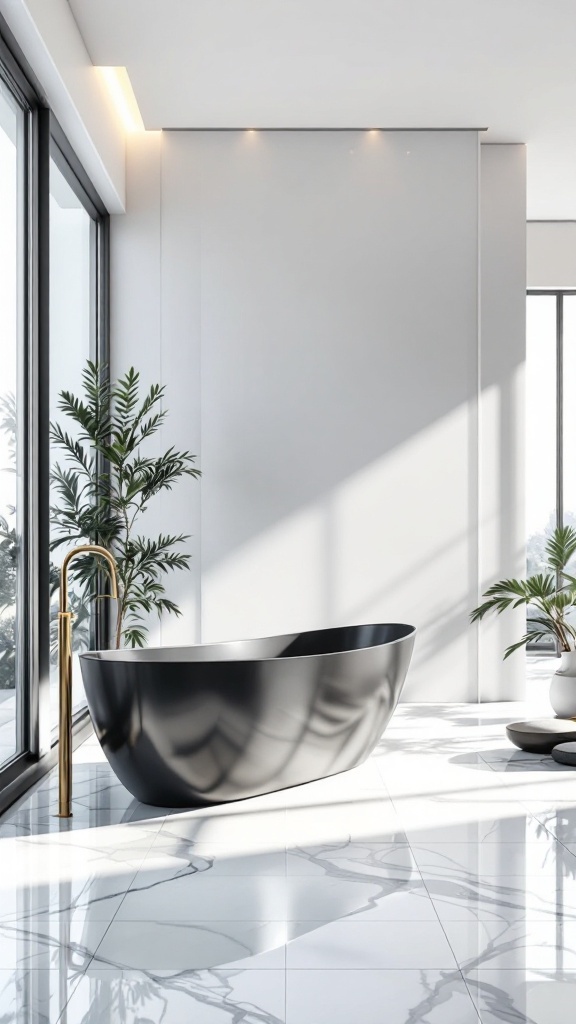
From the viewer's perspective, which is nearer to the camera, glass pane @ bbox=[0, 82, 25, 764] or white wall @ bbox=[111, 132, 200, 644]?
glass pane @ bbox=[0, 82, 25, 764]

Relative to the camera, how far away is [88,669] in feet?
10.6

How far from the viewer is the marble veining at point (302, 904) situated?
1.98 metres

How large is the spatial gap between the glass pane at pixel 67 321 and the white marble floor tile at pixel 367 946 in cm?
221

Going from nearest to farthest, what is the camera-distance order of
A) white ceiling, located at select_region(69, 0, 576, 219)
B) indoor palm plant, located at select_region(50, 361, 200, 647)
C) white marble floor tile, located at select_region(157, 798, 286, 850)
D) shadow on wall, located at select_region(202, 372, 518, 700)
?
white marble floor tile, located at select_region(157, 798, 286, 850) < white ceiling, located at select_region(69, 0, 576, 219) < indoor palm plant, located at select_region(50, 361, 200, 647) < shadow on wall, located at select_region(202, 372, 518, 700)

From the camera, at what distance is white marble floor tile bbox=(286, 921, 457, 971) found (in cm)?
214

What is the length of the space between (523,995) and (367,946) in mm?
390

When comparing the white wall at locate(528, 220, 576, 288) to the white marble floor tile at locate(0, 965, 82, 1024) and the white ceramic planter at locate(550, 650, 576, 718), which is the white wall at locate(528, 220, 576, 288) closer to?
the white ceramic planter at locate(550, 650, 576, 718)

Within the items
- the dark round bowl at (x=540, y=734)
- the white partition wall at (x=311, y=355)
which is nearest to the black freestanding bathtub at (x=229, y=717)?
the dark round bowl at (x=540, y=734)

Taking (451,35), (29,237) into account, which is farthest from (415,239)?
(29,237)

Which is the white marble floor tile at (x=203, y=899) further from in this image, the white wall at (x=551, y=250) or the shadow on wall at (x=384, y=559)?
the white wall at (x=551, y=250)

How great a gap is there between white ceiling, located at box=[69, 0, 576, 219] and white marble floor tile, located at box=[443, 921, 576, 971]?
142 inches

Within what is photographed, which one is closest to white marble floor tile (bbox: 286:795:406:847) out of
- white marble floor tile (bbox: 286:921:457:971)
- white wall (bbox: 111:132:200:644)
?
white marble floor tile (bbox: 286:921:457:971)

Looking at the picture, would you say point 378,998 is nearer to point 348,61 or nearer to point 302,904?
point 302,904

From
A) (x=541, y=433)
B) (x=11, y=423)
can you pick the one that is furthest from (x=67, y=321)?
(x=541, y=433)
